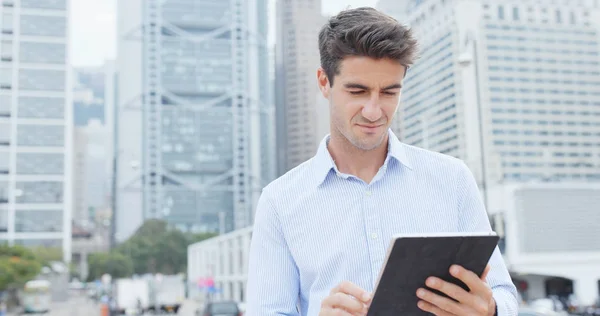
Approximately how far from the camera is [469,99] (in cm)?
8412

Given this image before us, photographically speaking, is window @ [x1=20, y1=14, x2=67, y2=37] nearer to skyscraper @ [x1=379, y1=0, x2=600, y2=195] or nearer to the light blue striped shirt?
skyscraper @ [x1=379, y1=0, x2=600, y2=195]

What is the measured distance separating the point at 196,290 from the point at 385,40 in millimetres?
60184

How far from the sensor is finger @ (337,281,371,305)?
53.9 inches

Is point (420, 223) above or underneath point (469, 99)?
underneath

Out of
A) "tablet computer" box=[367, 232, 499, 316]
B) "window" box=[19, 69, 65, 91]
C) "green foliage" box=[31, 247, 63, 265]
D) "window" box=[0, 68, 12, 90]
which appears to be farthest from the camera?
"window" box=[0, 68, 12, 90]

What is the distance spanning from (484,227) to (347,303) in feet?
1.51

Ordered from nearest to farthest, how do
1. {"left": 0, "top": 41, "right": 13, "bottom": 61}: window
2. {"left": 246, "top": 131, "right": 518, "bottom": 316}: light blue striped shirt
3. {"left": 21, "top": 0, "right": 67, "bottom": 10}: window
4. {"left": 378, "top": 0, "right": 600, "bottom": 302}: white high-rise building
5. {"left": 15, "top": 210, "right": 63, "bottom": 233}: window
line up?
{"left": 246, "top": 131, "right": 518, "bottom": 316}: light blue striped shirt < {"left": 15, "top": 210, "right": 63, "bottom": 233}: window < {"left": 0, "top": 41, "right": 13, "bottom": 61}: window < {"left": 21, "top": 0, "right": 67, "bottom": 10}: window < {"left": 378, "top": 0, "right": 600, "bottom": 302}: white high-rise building

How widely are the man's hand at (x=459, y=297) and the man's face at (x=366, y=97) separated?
401 mm

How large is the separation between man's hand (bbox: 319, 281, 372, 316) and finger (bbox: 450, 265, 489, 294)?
176mm

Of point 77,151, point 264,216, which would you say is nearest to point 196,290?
point 264,216

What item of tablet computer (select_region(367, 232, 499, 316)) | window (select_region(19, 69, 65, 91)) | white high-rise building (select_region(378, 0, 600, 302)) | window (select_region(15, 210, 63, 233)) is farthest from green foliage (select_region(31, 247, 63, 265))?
tablet computer (select_region(367, 232, 499, 316))

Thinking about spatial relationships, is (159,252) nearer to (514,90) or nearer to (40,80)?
(40,80)

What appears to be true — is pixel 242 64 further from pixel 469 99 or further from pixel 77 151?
pixel 77 151

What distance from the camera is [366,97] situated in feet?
5.17
